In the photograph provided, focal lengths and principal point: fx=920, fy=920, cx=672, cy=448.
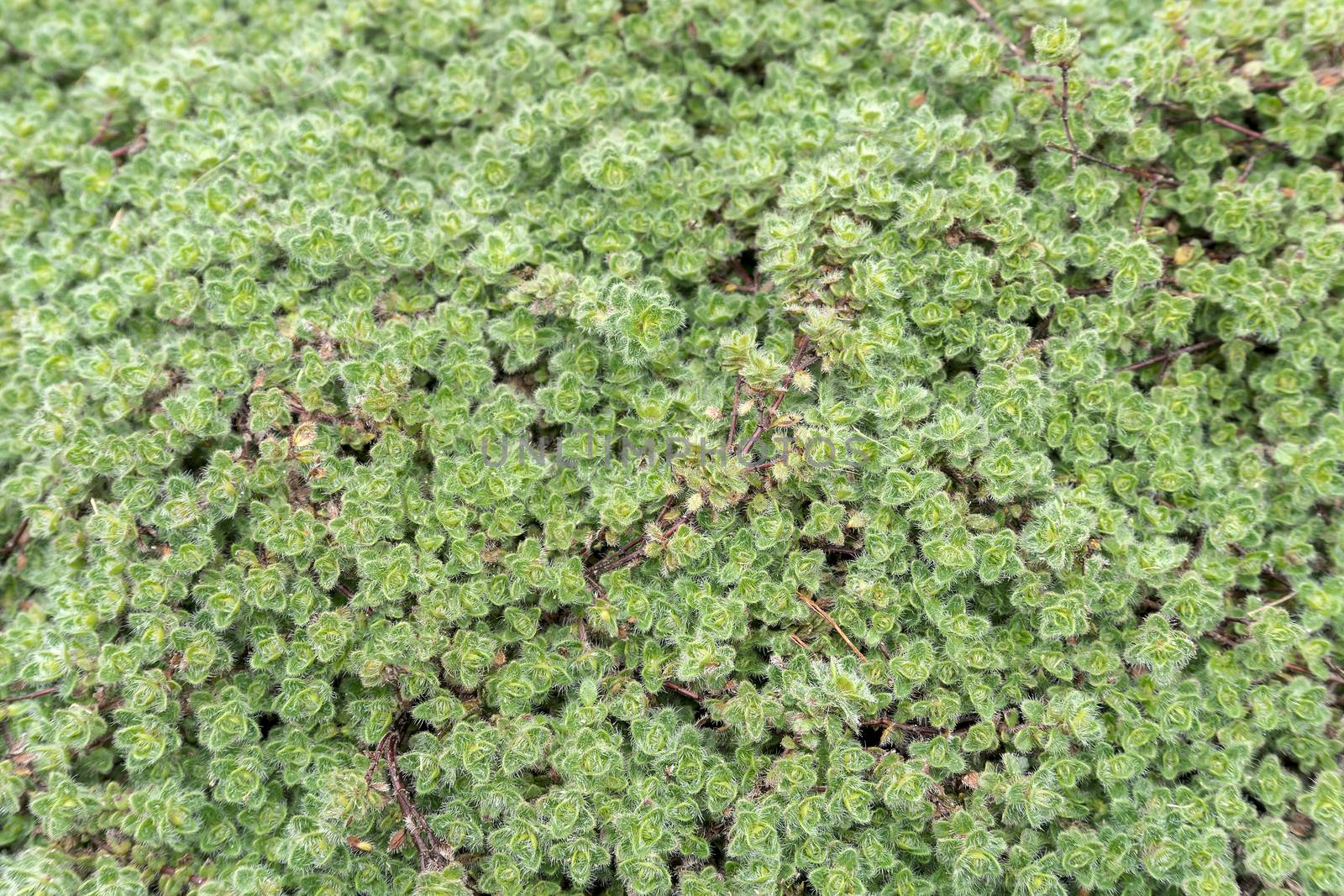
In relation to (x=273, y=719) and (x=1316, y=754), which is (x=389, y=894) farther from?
(x=1316, y=754)

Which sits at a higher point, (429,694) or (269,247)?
(269,247)

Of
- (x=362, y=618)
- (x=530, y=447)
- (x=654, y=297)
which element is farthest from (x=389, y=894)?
(x=654, y=297)

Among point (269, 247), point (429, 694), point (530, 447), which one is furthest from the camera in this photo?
point (269, 247)

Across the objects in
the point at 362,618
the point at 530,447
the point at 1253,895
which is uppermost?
the point at 530,447

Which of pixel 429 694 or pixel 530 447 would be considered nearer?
pixel 429 694

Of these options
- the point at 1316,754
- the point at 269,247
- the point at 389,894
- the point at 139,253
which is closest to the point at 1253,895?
the point at 1316,754

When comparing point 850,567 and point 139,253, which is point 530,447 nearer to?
point 850,567

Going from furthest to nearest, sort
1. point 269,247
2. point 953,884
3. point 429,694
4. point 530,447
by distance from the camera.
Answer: point 269,247
point 530,447
point 429,694
point 953,884
